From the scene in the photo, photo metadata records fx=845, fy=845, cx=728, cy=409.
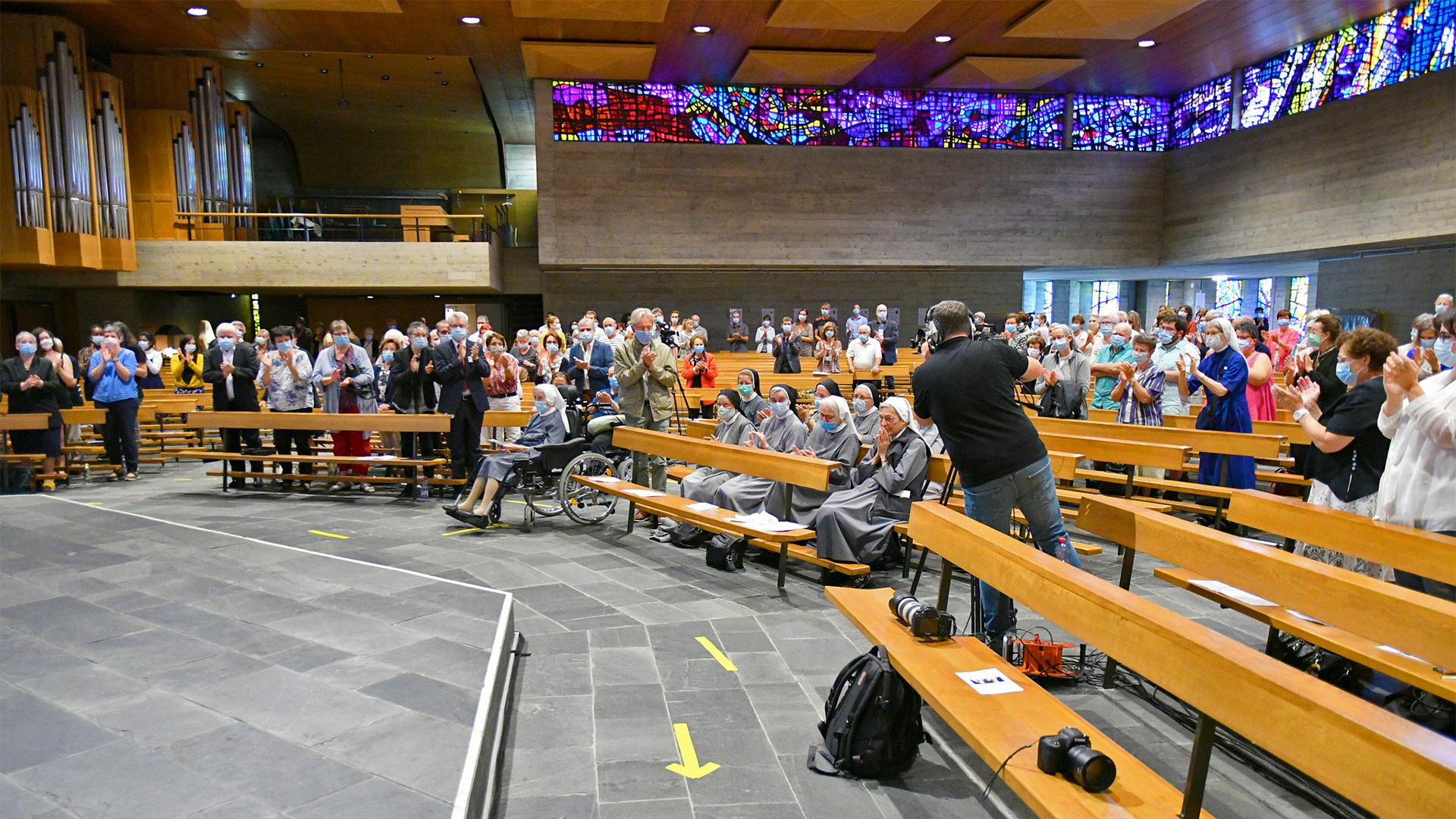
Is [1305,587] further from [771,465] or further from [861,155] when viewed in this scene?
[861,155]

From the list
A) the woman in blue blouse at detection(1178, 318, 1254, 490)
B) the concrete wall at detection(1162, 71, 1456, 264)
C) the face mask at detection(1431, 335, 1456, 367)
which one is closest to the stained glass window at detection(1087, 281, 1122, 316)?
the concrete wall at detection(1162, 71, 1456, 264)

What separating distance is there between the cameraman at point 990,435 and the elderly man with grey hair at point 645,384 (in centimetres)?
376

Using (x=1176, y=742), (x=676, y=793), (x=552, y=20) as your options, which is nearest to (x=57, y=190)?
(x=552, y=20)

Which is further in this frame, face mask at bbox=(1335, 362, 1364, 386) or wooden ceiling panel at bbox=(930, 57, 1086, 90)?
wooden ceiling panel at bbox=(930, 57, 1086, 90)

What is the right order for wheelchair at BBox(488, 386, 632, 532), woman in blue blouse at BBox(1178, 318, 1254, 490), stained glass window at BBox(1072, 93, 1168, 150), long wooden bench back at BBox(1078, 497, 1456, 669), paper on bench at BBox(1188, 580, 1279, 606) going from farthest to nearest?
stained glass window at BBox(1072, 93, 1168, 150), wheelchair at BBox(488, 386, 632, 532), woman in blue blouse at BBox(1178, 318, 1254, 490), paper on bench at BBox(1188, 580, 1279, 606), long wooden bench back at BBox(1078, 497, 1456, 669)

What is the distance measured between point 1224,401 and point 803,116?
14979mm

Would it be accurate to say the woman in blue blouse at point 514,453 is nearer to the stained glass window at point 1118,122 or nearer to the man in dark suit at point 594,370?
the man in dark suit at point 594,370

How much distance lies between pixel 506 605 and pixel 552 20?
42.3ft

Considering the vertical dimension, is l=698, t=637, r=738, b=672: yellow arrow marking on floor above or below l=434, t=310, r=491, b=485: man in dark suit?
below

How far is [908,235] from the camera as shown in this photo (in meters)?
19.6

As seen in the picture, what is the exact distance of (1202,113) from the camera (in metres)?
19.1

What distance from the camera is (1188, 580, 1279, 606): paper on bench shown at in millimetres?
3506

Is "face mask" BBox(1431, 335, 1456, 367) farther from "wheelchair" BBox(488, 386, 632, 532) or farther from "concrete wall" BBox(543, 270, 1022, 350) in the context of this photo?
"concrete wall" BBox(543, 270, 1022, 350)

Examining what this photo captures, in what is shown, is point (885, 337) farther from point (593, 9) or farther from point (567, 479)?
point (567, 479)
